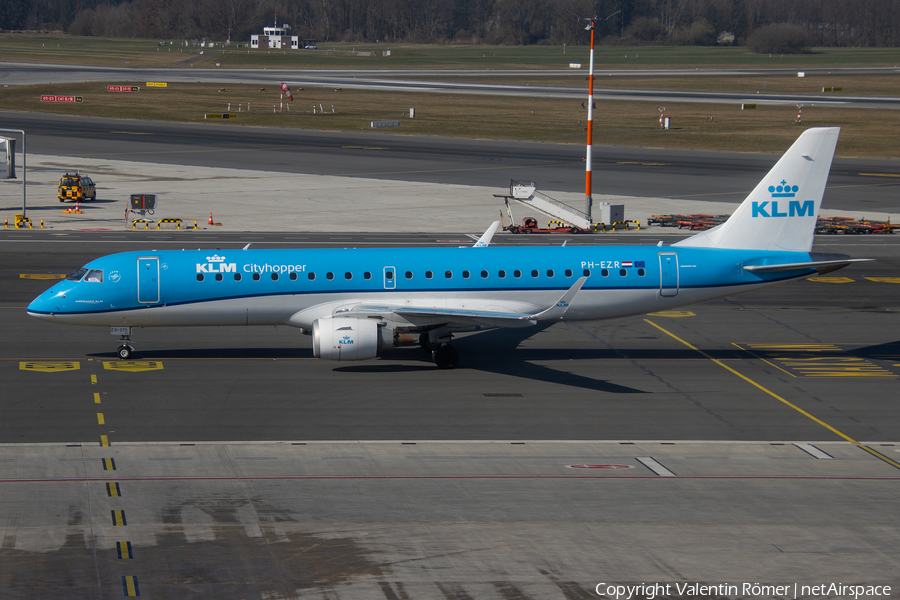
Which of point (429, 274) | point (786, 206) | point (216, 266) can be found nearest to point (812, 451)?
point (786, 206)

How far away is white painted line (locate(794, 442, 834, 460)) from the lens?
28156 millimetres

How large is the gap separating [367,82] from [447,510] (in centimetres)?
17701

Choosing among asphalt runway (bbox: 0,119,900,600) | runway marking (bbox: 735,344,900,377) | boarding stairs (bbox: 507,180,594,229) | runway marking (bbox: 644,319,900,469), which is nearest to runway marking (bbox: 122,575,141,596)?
asphalt runway (bbox: 0,119,900,600)

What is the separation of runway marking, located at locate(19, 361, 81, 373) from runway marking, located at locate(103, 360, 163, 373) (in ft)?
3.62

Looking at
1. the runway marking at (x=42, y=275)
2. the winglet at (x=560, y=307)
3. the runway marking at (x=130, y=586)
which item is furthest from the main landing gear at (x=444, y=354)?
the runway marking at (x=42, y=275)

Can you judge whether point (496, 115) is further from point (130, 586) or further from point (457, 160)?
point (130, 586)

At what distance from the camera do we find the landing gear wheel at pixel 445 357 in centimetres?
3719

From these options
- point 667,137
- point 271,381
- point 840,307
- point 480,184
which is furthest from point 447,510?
point 667,137

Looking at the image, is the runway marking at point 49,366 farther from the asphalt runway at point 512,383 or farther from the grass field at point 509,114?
the grass field at point 509,114

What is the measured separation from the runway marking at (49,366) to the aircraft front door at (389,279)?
455 inches

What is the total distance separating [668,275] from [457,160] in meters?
68.1

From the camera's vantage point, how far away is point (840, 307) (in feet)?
159

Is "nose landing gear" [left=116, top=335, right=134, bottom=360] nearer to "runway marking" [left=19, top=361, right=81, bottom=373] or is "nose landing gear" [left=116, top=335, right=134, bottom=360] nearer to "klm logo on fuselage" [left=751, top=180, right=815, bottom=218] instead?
"runway marking" [left=19, top=361, right=81, bottom=373]

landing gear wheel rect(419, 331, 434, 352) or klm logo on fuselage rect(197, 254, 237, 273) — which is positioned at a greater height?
klm logo on fuselage rect(197, 254, 237, 273)
